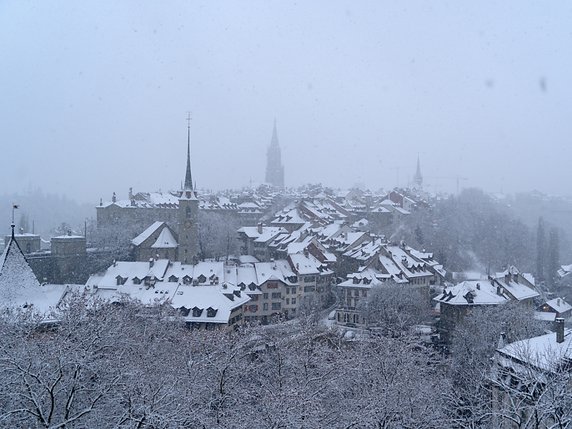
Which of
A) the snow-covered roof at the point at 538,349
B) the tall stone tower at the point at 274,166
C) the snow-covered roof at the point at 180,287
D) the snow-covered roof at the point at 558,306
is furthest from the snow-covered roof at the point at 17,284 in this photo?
the tall stone tower at the point at 274,166

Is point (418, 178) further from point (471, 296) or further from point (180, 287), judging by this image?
point (180, 287)

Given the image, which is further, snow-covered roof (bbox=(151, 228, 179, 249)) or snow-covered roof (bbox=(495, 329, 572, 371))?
snow-covered roof (bbox=(151, 228, 179, 249))

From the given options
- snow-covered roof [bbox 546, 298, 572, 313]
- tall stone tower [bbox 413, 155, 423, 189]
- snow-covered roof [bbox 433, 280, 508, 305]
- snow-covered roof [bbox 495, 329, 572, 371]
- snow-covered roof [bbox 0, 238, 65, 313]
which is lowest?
snow-covered roof [bbox 546, 298, 572, 313]

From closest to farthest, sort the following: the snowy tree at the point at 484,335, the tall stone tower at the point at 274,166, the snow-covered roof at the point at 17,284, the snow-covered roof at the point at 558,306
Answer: the snow-covered roof at the point at 17,284
the snowy tree at the point at 484,335
the snow-covered roof at the point at 558,306
the tall stone tower at the point at 274,166

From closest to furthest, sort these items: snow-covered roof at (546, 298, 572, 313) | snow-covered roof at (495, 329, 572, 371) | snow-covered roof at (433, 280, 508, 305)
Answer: snow-covered roof at (495, 329, 572, 371)
snow-covered roof at (433, 280, 508, 305)
snow-covered roof at (546, 298, 572, 313)

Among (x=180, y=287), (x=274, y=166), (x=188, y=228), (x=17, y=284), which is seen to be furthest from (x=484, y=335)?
(x=274, y=166)

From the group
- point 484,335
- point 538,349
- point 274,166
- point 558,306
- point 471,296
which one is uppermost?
point 274,166

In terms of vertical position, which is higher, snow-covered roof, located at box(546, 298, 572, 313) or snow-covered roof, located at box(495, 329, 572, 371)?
snow-covered roof, located at box(495, 329, 572, 371)

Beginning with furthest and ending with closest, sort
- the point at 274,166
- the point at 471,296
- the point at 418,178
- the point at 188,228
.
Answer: the point at 274,166
the point at 418,178
the point at 188,228
the point at 471,296

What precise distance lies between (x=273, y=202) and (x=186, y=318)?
6195 cm

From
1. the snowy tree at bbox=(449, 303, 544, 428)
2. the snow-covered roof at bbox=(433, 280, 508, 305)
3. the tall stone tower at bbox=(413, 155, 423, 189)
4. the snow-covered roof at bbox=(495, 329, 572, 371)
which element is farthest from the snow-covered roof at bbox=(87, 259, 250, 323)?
the tall stone tower at bbox=(413, 155, 423, 189)

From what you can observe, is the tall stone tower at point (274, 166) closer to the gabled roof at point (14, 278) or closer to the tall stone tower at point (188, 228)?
the tall stone tower at point (188, 228)

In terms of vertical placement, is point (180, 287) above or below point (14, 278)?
below

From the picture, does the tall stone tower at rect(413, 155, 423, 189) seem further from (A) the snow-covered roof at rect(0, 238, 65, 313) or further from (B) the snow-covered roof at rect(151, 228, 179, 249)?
(A) the snow-covered roof at rect(0, 238, 65, 313)
